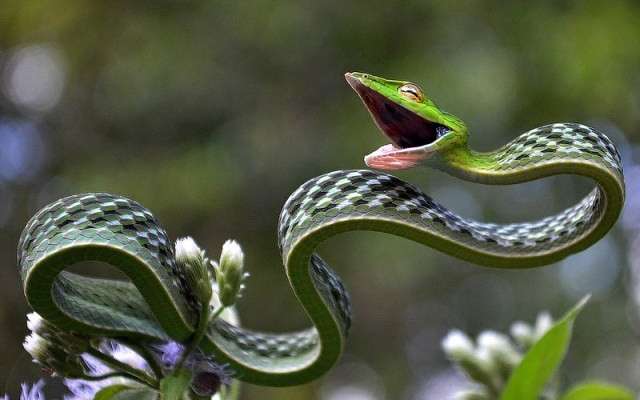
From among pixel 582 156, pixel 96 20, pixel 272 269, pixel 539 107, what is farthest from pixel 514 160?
pixel 96 20

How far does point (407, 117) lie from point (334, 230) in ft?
1.11

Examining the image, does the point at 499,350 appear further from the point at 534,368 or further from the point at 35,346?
the point at 35,346

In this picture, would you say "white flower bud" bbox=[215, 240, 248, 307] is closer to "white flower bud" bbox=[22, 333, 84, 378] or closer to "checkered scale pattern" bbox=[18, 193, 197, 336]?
"checkered scale pattern" bbox=[18, 193, 197, 336]

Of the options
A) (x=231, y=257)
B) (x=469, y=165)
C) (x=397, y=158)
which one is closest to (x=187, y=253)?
(x=231, y=257)

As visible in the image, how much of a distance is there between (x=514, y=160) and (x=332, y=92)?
10584 mm

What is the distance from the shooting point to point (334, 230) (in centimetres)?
169

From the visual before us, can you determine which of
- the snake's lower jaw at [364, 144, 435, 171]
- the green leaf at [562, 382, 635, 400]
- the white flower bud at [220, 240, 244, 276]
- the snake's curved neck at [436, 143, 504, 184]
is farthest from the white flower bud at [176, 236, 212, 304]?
the green leaf at [562, 382, 635, 400]

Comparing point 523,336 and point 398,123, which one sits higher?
point 398,123

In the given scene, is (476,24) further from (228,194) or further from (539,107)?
(228,194)

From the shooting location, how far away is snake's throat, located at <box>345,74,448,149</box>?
1878mm

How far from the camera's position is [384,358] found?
14.1 m

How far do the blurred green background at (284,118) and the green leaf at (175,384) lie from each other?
26.7ft

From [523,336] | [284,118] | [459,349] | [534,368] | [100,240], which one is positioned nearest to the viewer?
[100,240]

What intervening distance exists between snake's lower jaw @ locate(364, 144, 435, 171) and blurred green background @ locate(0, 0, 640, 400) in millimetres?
7979
